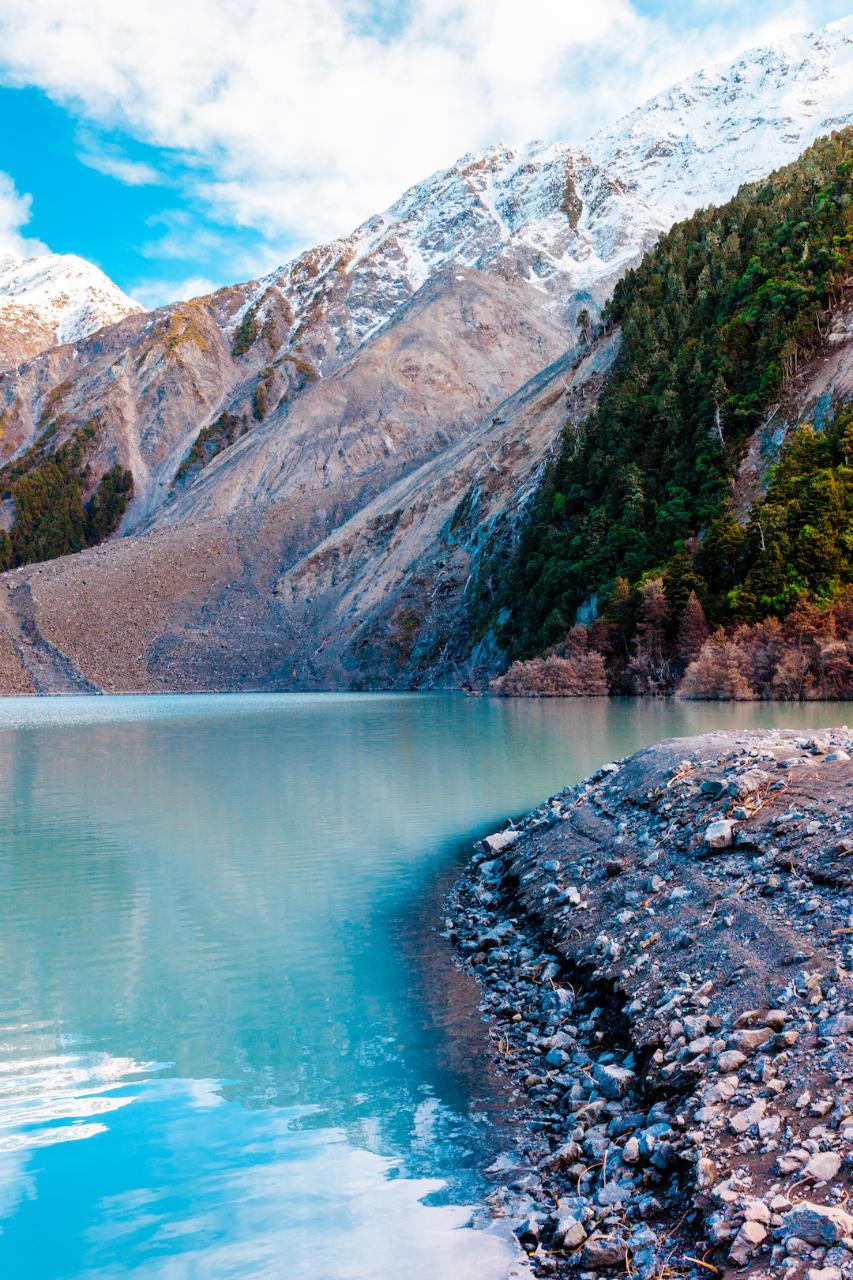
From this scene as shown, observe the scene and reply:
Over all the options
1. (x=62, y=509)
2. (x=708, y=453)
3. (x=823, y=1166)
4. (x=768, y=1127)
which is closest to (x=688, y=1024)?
(x=768, y=1127)

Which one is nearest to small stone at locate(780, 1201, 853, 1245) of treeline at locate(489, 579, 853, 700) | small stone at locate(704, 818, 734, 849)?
small stone at locate(704, 818, 734, 849)

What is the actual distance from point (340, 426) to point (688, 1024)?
123625 mm

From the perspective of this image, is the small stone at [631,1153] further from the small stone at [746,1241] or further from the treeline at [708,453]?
the treeline at [708,453]

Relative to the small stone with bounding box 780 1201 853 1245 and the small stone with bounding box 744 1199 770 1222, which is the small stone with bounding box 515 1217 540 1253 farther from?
the small stone with bounding box 780 1201 853 1245

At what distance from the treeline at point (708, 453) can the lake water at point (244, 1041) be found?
1121 inches

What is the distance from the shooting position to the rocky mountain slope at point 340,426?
8956cm

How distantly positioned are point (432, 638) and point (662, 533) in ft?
99.7

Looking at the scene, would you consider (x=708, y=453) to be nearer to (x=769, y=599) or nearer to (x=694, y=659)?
(x=769, y=599)

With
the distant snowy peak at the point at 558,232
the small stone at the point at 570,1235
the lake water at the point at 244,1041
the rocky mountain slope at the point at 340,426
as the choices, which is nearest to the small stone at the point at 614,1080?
the lake water at the point at 244,1041

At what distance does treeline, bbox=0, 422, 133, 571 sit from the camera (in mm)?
145125

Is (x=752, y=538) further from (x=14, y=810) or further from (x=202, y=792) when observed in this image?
(x=14, y=810)

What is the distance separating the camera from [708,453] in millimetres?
56312

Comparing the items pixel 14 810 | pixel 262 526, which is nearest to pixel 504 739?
pixel 14 810

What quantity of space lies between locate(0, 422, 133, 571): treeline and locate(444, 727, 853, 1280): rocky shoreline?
142 metres
